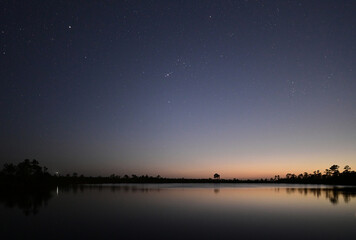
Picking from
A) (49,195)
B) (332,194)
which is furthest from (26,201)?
(332,194)

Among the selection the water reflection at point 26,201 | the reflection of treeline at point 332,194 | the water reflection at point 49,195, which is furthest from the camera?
the reflection of treeline at point 332,194

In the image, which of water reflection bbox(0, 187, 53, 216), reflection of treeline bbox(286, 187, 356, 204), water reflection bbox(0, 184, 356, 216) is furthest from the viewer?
reflection of treeline bbox(286, 187, 356, 204)

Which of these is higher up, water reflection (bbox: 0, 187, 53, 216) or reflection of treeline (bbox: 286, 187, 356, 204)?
water reflection (bbox: 0, 187, 53, 216)

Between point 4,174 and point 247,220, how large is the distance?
295 ft

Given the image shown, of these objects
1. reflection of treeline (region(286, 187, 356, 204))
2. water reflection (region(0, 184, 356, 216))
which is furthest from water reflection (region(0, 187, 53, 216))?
reflection of treeline (region(286, 187, 356, 204))

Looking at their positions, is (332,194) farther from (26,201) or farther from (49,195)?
(26,201)

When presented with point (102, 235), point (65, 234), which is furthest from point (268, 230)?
point (65, 234)

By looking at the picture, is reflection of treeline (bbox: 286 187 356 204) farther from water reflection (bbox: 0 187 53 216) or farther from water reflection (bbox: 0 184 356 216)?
water reflection (bbox: 0 187 53 216)

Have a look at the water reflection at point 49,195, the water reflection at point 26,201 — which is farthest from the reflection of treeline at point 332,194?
the water reflection at point 26,201

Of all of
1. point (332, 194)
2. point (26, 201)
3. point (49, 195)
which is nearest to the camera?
point (26, 201)

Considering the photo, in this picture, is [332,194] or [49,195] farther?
[332,194]

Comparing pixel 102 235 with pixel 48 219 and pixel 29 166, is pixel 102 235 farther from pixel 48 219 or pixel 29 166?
pixel 29 166

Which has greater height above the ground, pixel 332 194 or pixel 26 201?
pixel 26 201

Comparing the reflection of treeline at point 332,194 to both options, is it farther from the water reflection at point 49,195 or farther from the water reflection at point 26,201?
the water reflection at point 26,201
